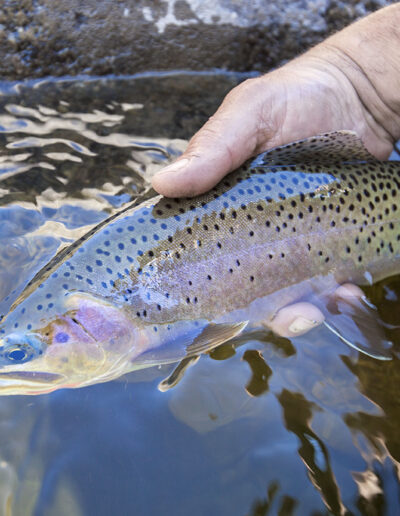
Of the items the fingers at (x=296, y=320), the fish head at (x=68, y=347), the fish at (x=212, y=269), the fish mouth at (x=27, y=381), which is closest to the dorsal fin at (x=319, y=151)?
the fish at (x=212, y=269)

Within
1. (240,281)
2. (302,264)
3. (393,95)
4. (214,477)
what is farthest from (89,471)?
(393,95)

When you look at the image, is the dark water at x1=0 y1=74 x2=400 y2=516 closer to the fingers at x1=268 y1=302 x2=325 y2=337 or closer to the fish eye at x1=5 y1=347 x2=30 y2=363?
the fingers at x1=268 y1=302 x2=325 y2=337

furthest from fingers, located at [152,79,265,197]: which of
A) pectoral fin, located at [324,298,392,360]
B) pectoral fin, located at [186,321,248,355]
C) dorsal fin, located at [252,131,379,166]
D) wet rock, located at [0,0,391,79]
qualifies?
wet rock, located at [0,0,391,79]

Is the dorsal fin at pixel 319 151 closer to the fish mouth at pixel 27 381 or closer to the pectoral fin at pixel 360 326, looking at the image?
the pectoral fin at pixel 360 326

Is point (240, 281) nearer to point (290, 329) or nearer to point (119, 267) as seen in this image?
point (290, 329)

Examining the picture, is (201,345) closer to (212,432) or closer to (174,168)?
(212,432)
